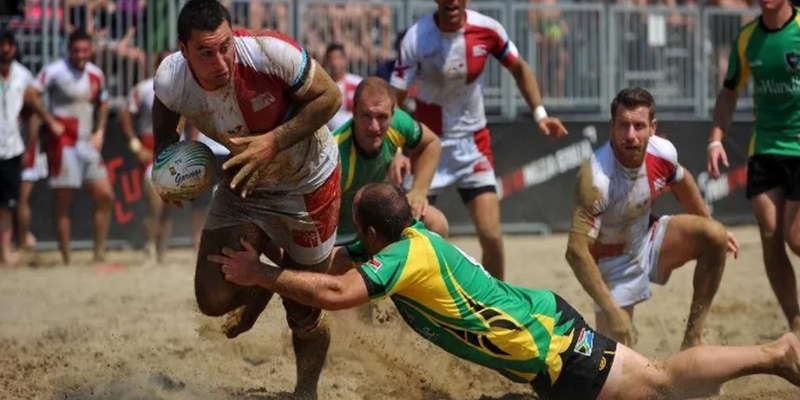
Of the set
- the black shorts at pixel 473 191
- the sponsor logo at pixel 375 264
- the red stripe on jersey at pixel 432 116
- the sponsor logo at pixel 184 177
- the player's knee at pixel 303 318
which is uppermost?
the sponsor logo at pixel 184 177

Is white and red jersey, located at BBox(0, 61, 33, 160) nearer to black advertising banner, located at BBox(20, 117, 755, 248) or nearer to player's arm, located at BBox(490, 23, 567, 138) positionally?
black advertising banner, located at BBox(20, 117, 755, 248)

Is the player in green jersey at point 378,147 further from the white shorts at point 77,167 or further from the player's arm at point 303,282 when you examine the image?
the white shorts at point 77,167

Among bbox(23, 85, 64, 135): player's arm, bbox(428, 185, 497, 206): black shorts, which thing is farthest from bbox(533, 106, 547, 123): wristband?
bbox(23, 85, 64, 135): player's arm

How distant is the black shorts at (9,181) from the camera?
1173 cm

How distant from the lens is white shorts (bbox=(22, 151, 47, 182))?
1242 cm

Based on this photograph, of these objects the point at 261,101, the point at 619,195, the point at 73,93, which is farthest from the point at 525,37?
the point at 261,101

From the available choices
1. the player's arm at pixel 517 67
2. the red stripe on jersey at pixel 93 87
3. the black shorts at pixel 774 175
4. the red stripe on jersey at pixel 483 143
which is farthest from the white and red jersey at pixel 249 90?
the red stripe on jersey at pixel 93 87

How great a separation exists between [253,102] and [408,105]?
629 centimetres

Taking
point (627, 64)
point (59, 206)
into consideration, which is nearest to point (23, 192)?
point (59, 206)

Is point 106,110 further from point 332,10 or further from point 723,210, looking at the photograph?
point 723,210

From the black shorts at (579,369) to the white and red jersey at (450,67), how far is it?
10.6 feet

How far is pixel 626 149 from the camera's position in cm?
683

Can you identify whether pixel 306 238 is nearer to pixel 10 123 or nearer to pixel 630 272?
pixel 630 272

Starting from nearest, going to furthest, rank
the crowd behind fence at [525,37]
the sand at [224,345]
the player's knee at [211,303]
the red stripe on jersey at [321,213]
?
the player's knee at [211,303] < the red stripe on jersey at [321,213] < the sand at [224,345] < the crowd behind fence at [525,37]
